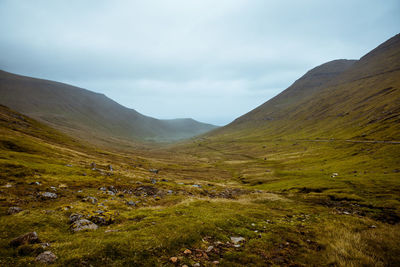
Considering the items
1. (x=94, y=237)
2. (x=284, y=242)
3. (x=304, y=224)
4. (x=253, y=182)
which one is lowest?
(x=253, y=182)

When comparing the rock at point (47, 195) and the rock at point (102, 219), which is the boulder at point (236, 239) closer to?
the rock at point (102, 219)

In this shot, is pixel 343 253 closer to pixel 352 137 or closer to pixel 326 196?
pixel 326 196

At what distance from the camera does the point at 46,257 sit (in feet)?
32.4

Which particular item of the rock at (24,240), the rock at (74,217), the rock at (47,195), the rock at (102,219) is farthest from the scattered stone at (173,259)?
the rock at (47,195)

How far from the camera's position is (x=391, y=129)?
368 feet

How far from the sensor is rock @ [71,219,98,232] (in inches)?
612

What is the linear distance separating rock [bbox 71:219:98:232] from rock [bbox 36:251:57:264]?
18.5ft

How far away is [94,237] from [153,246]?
16.1 feet

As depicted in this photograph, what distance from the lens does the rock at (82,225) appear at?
15555 mm

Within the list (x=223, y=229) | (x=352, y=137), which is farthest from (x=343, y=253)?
(x=352, y=137)

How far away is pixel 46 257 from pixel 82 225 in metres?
6.75

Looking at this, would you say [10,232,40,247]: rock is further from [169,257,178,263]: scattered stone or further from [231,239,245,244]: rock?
[231,239,245,244]: rock

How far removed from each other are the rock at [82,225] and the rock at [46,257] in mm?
5651

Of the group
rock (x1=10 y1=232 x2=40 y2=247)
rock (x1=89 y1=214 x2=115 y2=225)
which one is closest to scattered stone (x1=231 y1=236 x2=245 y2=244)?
rock (x1=89 y1=214 x2=115 y2=225)
